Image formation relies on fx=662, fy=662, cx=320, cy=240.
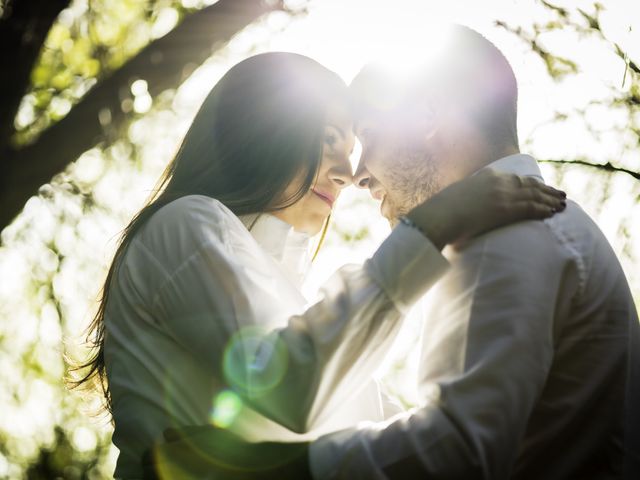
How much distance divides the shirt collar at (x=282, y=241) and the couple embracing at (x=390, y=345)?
1.18ft

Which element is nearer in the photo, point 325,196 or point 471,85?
point 471,85

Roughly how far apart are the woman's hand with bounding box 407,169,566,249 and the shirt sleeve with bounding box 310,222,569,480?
0.15ft

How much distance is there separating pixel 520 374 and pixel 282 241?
1255mm

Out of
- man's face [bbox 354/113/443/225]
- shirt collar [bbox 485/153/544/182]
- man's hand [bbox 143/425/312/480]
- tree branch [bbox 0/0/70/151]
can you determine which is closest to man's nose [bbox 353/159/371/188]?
man's face [bbox 354/113/443/225]

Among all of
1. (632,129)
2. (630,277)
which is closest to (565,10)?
(632,129)

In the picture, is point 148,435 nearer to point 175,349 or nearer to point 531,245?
point 175,349

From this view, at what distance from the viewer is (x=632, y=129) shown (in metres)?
4.13

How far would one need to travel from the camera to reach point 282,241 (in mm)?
2676

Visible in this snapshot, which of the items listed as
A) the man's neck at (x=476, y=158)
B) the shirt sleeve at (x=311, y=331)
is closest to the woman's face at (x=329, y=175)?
the man's neck at (x=476, y=158)

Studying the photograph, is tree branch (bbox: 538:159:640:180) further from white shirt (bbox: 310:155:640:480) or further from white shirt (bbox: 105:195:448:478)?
white shirt (bbox: 105:195:448:478)

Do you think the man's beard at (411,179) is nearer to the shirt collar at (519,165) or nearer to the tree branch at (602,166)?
the shirt collar at (519,165)

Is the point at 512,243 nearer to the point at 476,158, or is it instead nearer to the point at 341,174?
the point at 476,158

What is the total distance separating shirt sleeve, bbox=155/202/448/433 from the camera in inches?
66.9

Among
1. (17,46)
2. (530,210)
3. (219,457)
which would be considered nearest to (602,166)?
(530,210)
